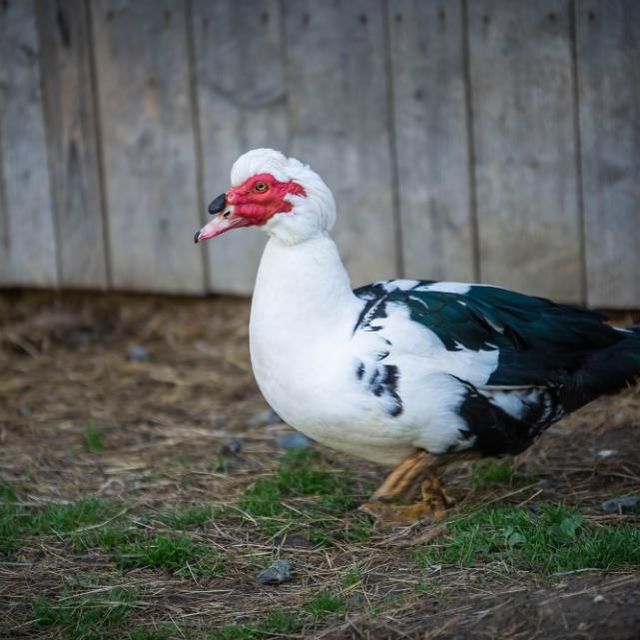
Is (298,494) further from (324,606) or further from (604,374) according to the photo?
(604,374)

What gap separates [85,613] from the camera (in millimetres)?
2982

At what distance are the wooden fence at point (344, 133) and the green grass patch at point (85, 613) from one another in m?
2.54

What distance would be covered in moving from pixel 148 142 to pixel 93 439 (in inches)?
69.1

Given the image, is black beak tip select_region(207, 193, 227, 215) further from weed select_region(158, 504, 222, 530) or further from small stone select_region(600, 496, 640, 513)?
small stone select_region(600, 496, 640, 513)

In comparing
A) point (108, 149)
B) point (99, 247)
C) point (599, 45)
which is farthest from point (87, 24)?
point (599, 45)

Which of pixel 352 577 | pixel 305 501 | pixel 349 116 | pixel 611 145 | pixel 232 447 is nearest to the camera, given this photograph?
pixel 352 577

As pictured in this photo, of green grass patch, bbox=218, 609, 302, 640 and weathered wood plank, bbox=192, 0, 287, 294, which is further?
weathered wood plank, bbox=192, 0, 287, 294

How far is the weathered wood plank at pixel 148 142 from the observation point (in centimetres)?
536

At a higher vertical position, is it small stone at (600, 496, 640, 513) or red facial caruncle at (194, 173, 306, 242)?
red facial caruncle at (194, 173, 306, 242)

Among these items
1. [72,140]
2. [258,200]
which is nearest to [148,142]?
[72,140]

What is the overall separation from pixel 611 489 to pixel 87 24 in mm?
3404

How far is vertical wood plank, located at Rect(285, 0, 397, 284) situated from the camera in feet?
16.4

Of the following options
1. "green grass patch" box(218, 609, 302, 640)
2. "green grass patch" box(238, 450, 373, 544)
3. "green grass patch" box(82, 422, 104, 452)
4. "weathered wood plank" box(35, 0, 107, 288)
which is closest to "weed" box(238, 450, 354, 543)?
"green grass patch" box(238, 450, 373, 544)

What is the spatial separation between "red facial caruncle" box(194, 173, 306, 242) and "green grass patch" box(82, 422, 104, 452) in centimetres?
126
